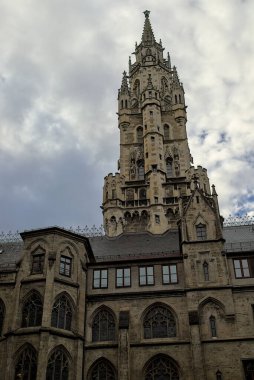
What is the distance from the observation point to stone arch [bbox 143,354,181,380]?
124ft

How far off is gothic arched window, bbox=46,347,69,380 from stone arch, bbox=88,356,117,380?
268 centimetres

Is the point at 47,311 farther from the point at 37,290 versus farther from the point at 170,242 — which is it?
the point at 170,242

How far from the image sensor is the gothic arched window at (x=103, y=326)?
133ft

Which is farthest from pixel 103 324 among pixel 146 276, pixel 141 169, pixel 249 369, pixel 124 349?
pixel 141 169

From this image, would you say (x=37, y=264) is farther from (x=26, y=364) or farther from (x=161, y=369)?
(x=161, y=369)

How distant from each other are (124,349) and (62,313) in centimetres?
604

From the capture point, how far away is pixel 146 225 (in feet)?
203

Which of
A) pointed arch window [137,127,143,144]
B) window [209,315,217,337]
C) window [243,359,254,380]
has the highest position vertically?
pointed arch window [137,127,143,144]

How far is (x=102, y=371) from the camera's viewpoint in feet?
128

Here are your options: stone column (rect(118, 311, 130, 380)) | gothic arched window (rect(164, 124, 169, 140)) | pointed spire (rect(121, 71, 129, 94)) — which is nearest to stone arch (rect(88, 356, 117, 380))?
stone column (rect(118, 311, 130, 380))

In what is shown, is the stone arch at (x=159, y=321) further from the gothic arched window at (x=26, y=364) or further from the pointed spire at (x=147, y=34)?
the pointed spire at (x=147, y=34)

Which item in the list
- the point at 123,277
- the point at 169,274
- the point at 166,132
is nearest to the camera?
the point at 169,274


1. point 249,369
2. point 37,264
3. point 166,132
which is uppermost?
point 166,132

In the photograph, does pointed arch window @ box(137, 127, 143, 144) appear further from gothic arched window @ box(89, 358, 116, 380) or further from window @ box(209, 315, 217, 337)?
gothic arched window @ box(89, 358, 116, 380)
